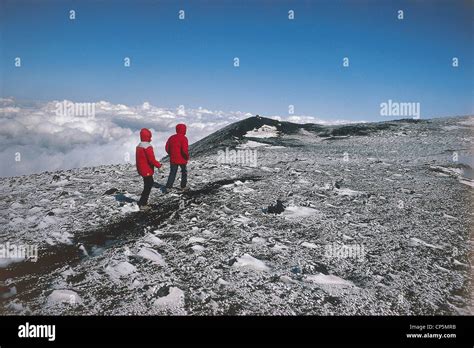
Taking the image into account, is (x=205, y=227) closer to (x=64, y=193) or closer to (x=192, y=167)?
(x=64, y=193)

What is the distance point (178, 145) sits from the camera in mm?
9352

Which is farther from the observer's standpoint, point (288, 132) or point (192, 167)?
point (288, 132)

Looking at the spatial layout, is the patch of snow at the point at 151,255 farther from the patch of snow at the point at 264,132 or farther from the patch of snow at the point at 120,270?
the patch of snow at the point at 264,132

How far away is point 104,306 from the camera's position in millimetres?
4426

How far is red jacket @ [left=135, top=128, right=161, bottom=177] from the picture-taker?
7.74m

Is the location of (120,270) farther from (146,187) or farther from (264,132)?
(264,132)

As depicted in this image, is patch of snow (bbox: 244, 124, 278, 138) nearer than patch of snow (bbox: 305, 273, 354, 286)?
No

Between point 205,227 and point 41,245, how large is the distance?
362 cm

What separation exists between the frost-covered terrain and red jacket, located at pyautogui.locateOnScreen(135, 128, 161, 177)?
1.27 m

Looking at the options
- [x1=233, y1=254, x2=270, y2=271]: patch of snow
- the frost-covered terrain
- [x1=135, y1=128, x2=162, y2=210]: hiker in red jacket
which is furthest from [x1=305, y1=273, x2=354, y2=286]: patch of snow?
[x1=135, y1=128, x2=162, y2=210]: hiker in red jacket

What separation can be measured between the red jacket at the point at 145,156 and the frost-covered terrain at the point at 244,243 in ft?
4.15

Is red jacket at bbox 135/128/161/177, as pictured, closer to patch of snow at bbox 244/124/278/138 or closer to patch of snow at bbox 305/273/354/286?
patch of snow at bbox 305/273/354/286

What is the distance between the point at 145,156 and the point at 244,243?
12.0 feet
